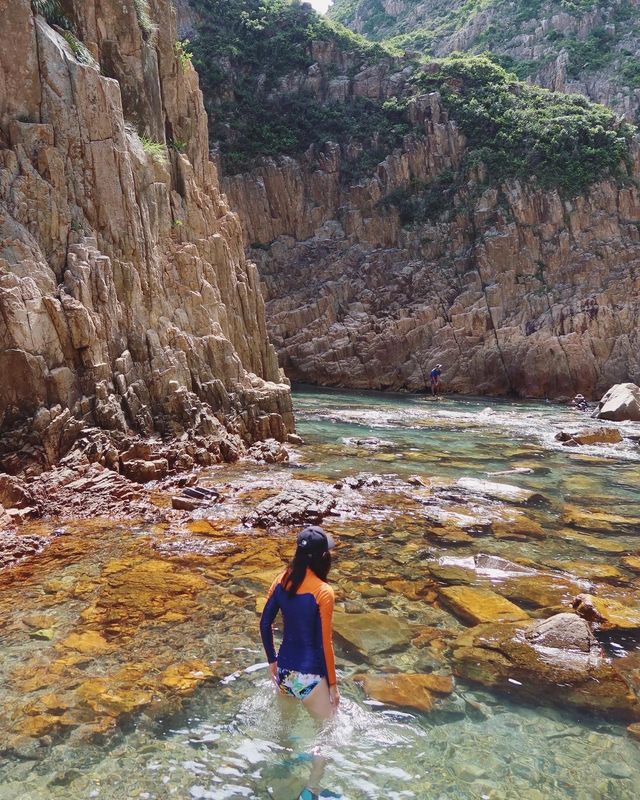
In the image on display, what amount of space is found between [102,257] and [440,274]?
37068 mm

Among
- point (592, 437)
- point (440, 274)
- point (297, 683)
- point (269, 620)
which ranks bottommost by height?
point (592, 437)

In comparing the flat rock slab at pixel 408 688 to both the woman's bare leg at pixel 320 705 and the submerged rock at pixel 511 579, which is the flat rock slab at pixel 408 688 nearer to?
the woman's bare leg at pixel 320 705

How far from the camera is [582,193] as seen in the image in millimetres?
45656

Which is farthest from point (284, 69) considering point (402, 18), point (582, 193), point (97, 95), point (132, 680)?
point (132, 680)

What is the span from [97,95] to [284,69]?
162 ft

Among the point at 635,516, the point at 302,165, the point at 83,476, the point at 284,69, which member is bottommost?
the point at 635,516

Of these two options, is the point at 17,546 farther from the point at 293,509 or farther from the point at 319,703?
the point at 319,703

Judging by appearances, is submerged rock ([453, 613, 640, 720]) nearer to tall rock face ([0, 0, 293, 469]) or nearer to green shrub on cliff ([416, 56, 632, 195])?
tall rock face ([0, 0, 293, 469])

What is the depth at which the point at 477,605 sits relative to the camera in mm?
7148

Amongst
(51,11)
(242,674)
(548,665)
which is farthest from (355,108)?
(242,674)

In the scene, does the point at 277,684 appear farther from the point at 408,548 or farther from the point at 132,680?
the point at 408,548

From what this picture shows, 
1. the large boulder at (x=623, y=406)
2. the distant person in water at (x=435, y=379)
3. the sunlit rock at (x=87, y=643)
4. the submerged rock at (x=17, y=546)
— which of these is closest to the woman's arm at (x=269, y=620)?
the sunlit rock at (x=87, y=643)

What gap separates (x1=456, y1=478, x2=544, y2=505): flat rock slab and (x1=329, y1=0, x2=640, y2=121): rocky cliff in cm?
5604

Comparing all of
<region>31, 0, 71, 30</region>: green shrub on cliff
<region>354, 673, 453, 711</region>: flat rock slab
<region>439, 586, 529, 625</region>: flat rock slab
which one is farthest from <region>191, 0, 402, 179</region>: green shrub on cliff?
Result: <region>354, 673, 453, 711</region>: flat rock slab
